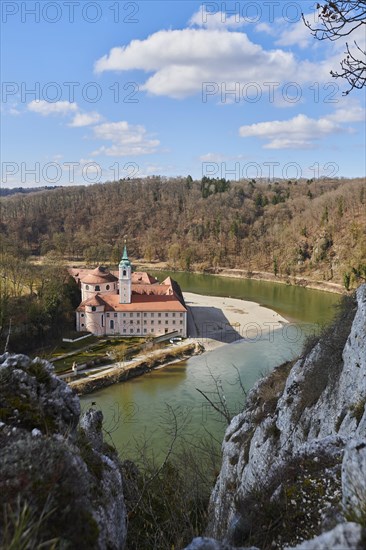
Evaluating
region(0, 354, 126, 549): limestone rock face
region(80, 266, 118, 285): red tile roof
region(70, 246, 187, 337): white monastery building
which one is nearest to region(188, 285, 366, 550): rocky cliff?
region(0, 354, 126, 549): limestone rock face

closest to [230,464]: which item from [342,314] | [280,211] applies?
[342,314]

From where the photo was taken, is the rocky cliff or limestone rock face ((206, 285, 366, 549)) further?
limestone rock face ((206, 285, 366, 549))

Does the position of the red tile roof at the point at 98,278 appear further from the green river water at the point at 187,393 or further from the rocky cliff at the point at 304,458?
the rocky cliff at the point at 304,458

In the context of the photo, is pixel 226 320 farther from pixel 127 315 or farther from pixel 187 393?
pixel 187 393

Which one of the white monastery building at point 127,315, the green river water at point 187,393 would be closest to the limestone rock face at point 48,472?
the green river water at point 187,393

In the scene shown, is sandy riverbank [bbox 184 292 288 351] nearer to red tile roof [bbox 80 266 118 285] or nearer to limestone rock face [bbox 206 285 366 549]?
red tile roof [bbox 80 266 118 285]
